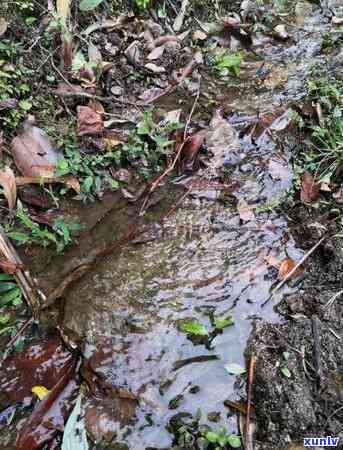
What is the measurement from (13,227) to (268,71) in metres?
3.26

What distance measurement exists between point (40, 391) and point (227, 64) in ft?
12.3

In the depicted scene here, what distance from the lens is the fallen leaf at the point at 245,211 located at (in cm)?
332

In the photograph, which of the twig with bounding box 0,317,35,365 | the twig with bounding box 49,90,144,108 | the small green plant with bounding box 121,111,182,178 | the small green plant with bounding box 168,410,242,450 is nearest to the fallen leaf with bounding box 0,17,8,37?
the twig with bounding box 49,90,144,108

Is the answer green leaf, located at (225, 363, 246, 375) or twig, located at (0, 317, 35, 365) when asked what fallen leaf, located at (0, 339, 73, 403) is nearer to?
twig, located at (0, 317, 35, 365)

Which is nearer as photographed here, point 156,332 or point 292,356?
point 292,356

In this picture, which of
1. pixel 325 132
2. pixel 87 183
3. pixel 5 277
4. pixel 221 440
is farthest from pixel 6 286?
pixel 325 132

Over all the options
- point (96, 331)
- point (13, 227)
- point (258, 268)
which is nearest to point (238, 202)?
point (258, 268)

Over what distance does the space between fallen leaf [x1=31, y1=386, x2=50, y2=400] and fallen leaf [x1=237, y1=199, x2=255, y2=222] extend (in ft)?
5.98

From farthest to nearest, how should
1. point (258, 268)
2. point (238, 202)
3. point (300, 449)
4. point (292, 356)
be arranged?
point (238, 202) → point (258, 268) → point (292, 356) → point (300, 449)

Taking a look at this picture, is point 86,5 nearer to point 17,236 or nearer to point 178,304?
point 17,236

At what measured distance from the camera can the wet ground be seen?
7.84ft

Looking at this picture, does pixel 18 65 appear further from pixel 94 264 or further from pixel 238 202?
pixel 238 202

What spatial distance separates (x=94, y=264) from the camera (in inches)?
120

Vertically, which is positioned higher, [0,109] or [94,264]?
[0,109]
